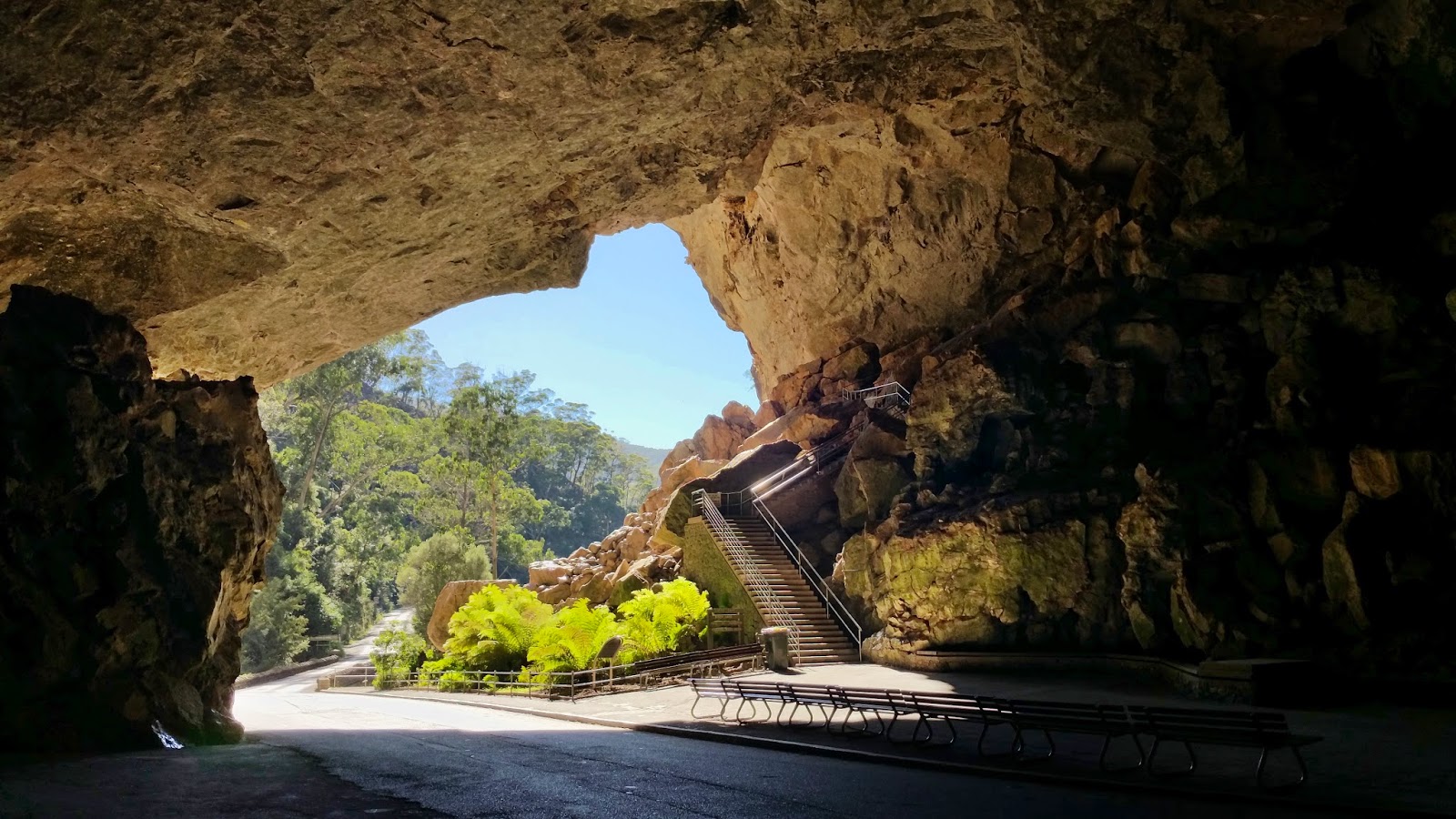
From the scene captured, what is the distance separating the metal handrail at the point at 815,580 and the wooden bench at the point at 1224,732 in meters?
13.3

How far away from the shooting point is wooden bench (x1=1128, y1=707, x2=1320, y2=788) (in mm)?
6980

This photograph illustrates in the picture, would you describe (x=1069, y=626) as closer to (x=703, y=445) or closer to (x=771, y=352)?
(x=771, y=352)

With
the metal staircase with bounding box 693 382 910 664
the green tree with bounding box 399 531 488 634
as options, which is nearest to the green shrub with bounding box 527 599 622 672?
the metal staircase with bounding box 693 382 910 664

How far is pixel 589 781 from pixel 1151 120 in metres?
15.3

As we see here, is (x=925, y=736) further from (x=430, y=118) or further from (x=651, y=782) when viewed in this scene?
(x=430, y=118)

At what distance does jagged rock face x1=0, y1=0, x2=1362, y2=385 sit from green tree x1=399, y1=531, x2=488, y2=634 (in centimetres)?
2475

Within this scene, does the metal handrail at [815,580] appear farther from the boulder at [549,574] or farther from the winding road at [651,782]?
the boulder at [549,574]

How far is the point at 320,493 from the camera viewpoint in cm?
5600

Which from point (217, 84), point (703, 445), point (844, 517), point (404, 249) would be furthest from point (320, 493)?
point (217, 84)

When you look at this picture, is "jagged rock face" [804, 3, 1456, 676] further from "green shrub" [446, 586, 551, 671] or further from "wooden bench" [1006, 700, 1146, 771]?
"green shrub" [446, 586, 551, 671]

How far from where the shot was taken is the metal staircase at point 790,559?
2164 centimetres

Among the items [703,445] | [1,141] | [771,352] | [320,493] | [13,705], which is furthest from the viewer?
[320,493]

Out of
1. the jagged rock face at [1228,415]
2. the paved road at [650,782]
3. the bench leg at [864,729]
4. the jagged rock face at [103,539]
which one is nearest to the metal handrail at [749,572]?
the jagged rock face at [1228,415]

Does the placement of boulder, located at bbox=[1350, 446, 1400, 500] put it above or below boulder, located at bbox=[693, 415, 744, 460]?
below
